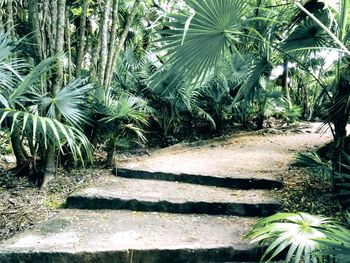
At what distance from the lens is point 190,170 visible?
14.2 feet

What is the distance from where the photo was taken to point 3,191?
3.61 m

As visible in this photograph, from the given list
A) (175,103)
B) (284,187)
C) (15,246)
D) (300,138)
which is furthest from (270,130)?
(15,246)

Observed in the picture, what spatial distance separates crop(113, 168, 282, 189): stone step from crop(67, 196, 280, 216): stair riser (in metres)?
0.61

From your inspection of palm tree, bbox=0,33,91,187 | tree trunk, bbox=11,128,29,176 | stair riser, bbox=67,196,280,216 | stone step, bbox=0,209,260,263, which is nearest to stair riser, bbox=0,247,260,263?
stone step, bbox=0,209,260,263

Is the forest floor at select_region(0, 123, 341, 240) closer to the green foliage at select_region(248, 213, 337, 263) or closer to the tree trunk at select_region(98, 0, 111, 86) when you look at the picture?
the green foliage at select_region(248, 213, 337, 263)

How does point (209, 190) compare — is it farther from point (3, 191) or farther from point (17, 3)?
point (17, 3)

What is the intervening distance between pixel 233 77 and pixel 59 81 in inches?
139

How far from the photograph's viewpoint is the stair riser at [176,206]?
3.20 m

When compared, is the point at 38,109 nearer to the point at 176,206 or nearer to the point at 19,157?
the point at 19,157

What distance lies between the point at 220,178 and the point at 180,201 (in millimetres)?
844

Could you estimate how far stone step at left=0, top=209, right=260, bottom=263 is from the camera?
238cm

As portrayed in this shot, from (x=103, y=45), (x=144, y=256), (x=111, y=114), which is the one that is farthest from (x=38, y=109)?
(x=144, y=256)

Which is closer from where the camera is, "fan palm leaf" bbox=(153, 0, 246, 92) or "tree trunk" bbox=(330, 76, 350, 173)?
"fan palm leaf" bbox=(153, 0, 246, 92)

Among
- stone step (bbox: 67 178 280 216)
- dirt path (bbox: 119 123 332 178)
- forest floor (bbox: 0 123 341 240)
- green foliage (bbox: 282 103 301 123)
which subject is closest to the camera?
forest floor (bbox: 0 123 341 240)
